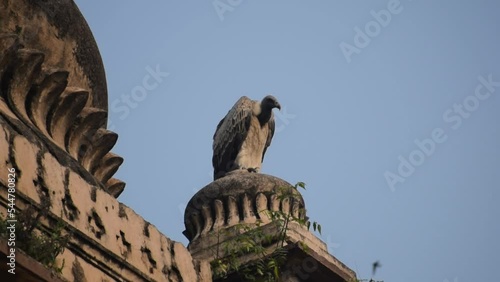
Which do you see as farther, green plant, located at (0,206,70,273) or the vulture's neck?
the vulture's neck

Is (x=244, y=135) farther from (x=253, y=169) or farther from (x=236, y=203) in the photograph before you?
(x=236, y=203)

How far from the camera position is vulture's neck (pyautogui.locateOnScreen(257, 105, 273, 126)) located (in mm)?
10539

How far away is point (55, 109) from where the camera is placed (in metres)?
7.41

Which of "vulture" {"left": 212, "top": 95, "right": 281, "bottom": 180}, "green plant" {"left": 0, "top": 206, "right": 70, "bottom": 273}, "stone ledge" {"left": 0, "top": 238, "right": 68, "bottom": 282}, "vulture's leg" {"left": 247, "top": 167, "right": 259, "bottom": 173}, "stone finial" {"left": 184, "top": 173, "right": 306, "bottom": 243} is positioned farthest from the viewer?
"vulture" {"left": 212, "top": 95, "right": 281, "bottom": 180}

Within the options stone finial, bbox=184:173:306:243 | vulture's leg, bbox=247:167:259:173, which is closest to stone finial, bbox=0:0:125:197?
stone finial, bbox=184:173:306:243

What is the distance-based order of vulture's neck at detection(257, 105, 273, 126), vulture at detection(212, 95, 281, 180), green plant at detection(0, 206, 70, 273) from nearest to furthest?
green plant at detection(0, 206, 70, 273) → vulture at detection(212, 95, 281, 180) → vulture's neck at detection(257, 105, 273, 126)

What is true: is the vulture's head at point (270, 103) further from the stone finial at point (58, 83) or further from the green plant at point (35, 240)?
the green plant at point (35, 240)

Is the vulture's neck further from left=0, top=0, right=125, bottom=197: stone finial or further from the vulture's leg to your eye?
left=0, top=0, right=125, bottom=197: stone finial

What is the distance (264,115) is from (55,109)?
3.40 m

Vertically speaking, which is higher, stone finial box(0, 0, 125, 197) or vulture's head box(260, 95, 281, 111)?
vulture's head box(260, 95, 281, 111)

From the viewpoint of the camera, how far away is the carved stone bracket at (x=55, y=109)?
7105mm

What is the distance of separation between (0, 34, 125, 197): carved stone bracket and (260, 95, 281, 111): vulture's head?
268 cm

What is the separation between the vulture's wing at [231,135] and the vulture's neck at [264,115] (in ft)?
0.30

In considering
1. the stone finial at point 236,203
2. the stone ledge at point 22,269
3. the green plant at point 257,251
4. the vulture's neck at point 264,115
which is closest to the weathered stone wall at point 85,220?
the stone ledge at point 22,269
